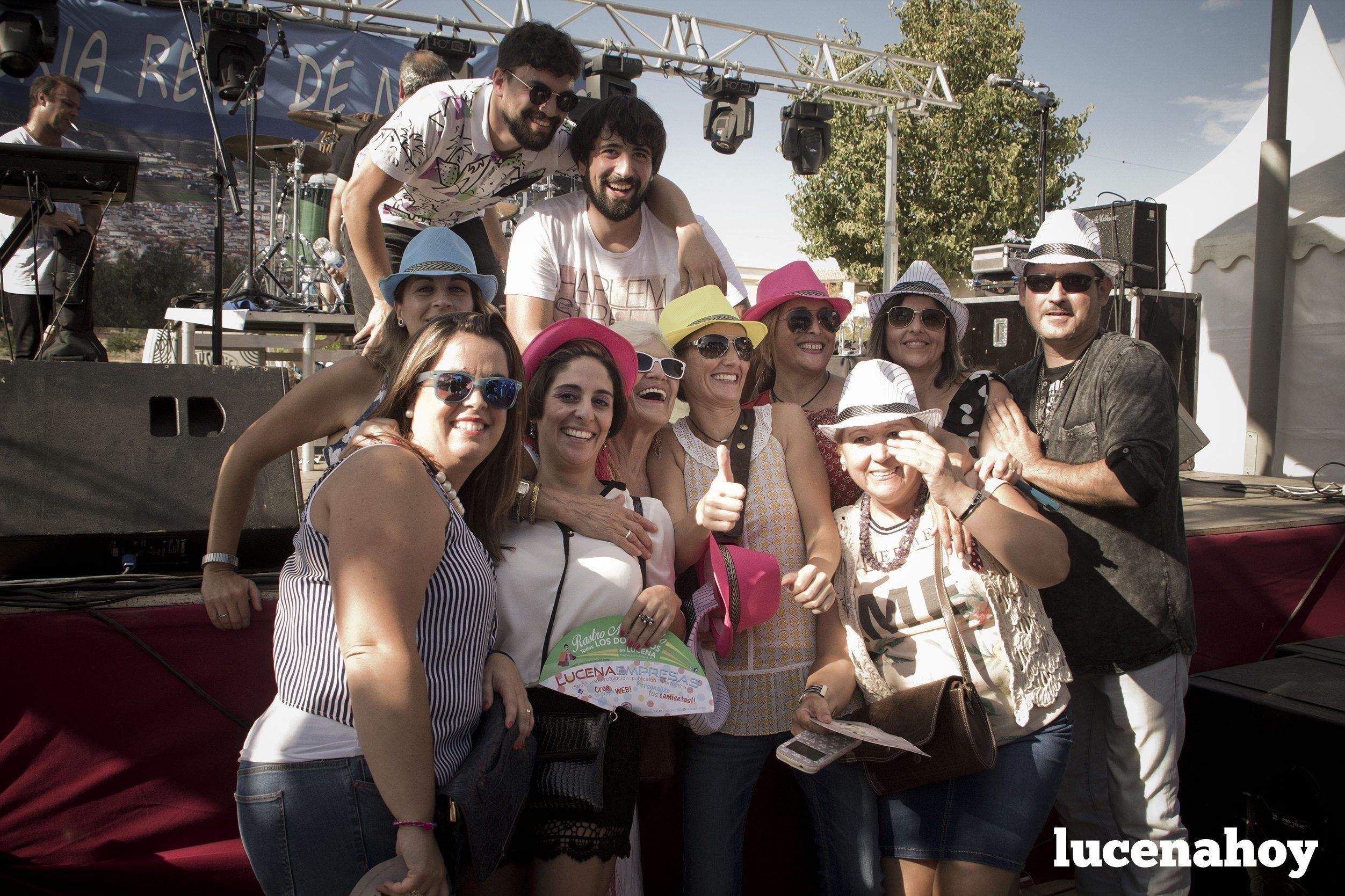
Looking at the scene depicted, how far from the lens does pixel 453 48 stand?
28.8 feet

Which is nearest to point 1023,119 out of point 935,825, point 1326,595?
point 1326,595

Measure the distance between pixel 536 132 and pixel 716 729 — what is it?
222 centimetres

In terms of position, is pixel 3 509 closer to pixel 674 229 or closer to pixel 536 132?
pixel 536 132

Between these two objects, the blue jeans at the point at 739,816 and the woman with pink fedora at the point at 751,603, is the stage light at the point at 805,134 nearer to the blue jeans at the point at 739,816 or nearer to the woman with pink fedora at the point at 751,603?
the woman with pink fedora at the point at 751,603

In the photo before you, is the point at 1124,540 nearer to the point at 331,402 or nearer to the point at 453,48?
the point at 331,402

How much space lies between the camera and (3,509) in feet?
8.07

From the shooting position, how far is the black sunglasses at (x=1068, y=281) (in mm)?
2619

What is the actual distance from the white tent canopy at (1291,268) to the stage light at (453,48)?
7.74 meters

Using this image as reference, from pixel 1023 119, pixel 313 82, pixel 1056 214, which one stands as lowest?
pixel 1056 214

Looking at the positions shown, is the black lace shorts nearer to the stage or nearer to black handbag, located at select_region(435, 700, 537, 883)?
black handbag, located at select_region(435, 700, 537, 883)

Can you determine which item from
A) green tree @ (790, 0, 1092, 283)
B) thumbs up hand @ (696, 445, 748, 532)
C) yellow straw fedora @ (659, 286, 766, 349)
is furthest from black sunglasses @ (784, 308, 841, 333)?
green tree @ (790, 0, 1092, 283)

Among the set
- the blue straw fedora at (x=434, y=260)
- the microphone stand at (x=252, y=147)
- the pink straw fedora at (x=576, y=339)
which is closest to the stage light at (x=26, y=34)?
the microphone stand at (x=252, y=147)

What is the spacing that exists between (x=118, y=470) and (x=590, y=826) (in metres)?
1.95

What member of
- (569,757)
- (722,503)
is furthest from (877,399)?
(569,757)
